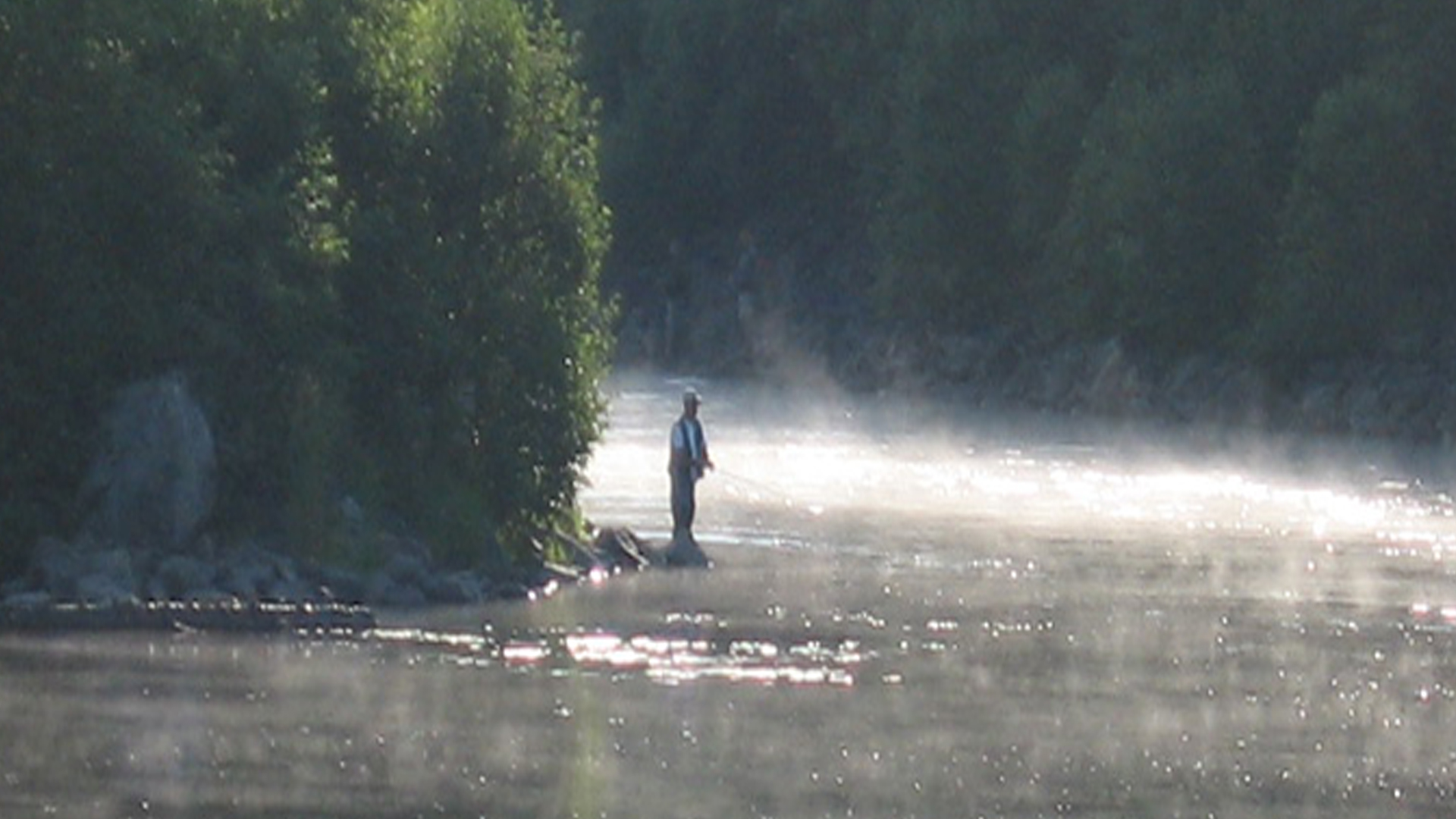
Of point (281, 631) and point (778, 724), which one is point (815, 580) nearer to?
point (281, 631)

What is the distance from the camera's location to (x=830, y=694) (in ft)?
82.0

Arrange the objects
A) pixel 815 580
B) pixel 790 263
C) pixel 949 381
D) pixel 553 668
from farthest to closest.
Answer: pixel 790 263, pixel 949 381, pixel 815 580, pixel 553 668

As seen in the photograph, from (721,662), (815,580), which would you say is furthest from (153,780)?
(815,580)

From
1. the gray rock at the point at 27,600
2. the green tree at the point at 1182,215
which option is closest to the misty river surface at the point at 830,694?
the gray rock at the point at 27,600

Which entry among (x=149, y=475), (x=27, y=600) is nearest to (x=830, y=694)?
(x=27, y=600)

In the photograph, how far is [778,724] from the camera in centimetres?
2338

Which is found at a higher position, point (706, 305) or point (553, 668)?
point (706, 305)

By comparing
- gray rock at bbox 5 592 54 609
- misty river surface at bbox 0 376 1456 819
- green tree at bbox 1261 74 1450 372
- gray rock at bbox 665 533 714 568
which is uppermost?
green tree at bbox 1261 74 1450 372

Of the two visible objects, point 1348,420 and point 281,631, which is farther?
→ point 1348,420

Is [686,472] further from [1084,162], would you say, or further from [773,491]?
[1084,162]

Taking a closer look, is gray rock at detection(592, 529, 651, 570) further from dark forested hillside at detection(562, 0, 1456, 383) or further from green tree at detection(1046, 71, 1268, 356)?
green tree at detection(1046, 71, 1268, 356)

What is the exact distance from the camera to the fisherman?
1430 inches

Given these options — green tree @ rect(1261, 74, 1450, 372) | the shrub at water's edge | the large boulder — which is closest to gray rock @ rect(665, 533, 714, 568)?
the shrub at water's edge

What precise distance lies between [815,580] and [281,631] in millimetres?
7407
